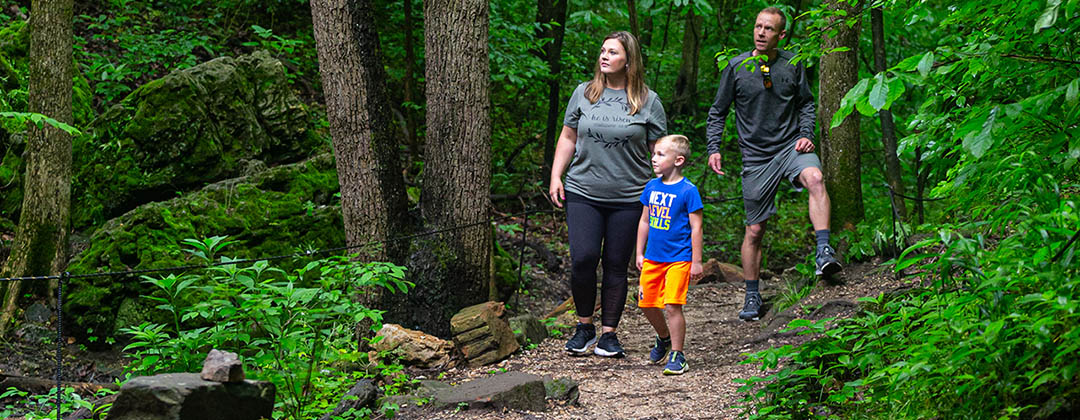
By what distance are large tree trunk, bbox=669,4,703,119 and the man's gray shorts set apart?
8696 millimetres

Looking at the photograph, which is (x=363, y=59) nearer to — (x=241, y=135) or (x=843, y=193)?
(x=241, y=135)

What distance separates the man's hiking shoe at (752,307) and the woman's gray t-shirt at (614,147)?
5.31ft

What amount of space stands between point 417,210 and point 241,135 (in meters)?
2.97

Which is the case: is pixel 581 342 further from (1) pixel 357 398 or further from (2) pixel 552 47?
(2) pixel 552 47

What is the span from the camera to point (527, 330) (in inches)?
243

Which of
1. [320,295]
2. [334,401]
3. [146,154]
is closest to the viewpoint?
[320,295]

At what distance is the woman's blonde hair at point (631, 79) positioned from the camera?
17.4 feet

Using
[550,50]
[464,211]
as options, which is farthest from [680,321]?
[550,50]

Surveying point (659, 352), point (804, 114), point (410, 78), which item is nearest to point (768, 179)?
point (804, 114)

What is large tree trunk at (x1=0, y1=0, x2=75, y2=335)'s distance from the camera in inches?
268

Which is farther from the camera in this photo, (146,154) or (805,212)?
(805,212)

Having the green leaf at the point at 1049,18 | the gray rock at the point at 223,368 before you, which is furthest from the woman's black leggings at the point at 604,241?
the green leaf at the point at 1049,18

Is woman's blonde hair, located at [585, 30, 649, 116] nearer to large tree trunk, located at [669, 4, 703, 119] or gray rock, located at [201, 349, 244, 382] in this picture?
gray rock, located at [201, 349, 244, 382]

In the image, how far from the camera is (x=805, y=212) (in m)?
12.6
